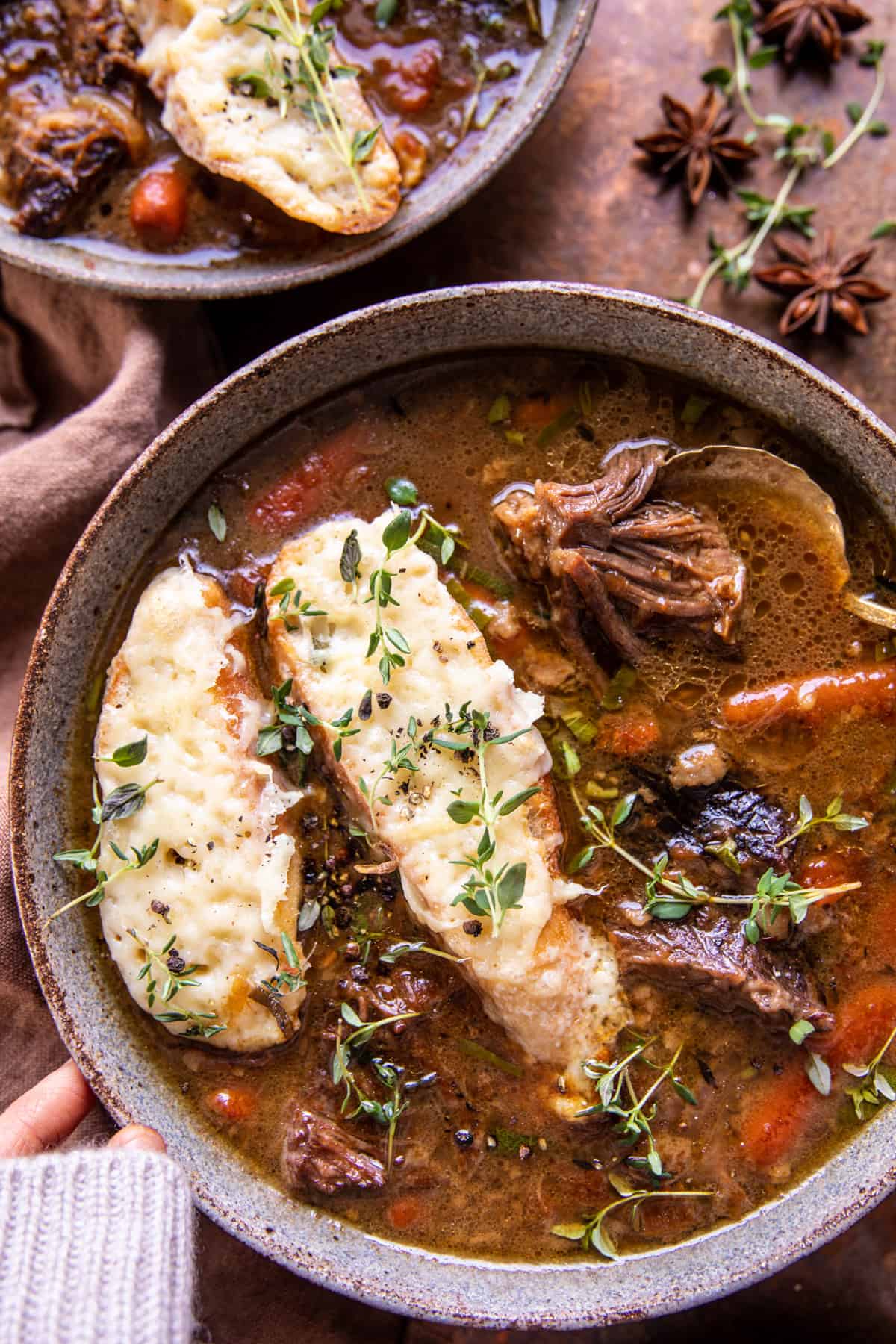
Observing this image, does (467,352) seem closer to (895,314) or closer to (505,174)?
(505,174)

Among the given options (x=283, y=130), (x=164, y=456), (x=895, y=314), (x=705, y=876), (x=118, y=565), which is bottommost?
(x=705, y=876)

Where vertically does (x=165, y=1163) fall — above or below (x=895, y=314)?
below

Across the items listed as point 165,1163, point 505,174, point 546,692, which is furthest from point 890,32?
→ point 165,1163

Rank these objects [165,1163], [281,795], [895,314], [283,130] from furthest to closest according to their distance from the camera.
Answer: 1. [895,314]
2. [283,130]
3. [281,795]
4. [165,1163]

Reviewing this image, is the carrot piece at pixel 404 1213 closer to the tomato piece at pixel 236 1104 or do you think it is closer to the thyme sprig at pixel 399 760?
the tomato piece at pixel 236 1104

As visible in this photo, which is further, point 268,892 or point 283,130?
point 283,130

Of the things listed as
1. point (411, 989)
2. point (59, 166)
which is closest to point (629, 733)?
point (411, 989)

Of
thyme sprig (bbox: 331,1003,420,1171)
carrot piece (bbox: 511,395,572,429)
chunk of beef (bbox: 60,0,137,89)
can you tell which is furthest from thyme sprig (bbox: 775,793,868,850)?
chunk of beef (bbox: 60,0,137,89)

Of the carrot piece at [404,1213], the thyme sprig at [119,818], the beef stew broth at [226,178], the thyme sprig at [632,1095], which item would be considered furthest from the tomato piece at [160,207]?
the carrot piece at [404,1213]
